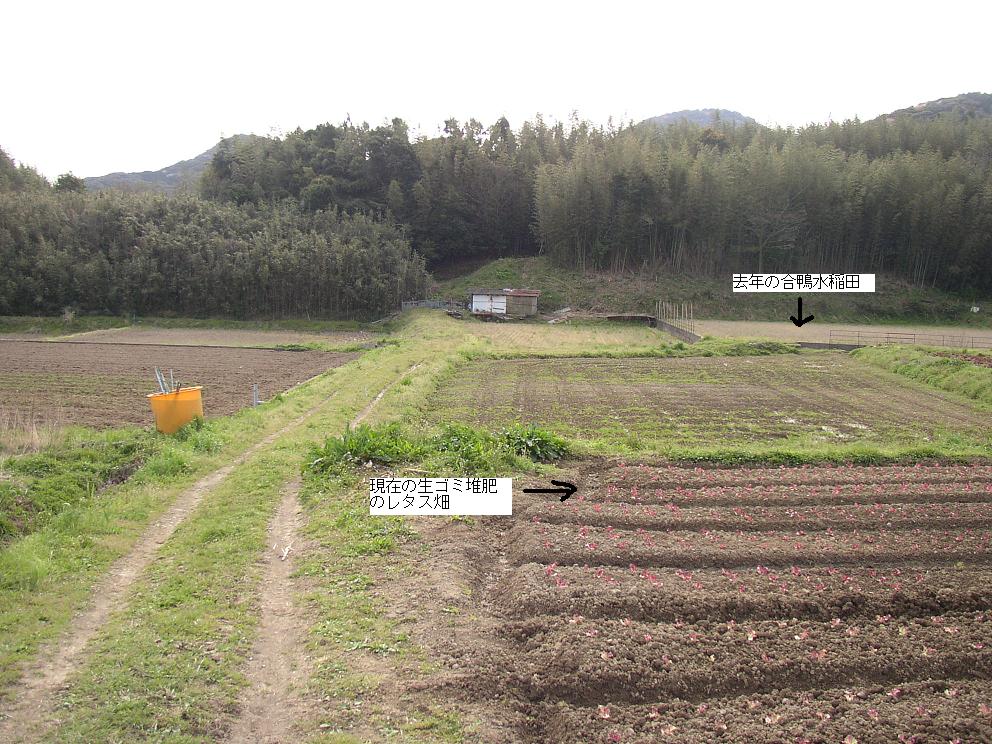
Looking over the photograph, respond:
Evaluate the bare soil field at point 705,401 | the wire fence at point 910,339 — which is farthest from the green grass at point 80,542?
the wire fence at point 910,339

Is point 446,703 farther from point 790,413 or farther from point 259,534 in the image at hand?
point 790,413

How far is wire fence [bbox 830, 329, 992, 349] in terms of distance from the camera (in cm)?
2940

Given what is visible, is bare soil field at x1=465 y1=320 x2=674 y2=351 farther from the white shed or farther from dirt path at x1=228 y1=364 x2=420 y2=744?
dirt path at x1=228 y1=364 x2=420 y2=744

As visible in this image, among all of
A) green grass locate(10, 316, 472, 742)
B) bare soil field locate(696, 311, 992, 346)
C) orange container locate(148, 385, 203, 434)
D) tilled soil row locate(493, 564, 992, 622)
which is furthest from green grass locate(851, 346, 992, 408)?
orange container locate(148, 385, 203, 434)

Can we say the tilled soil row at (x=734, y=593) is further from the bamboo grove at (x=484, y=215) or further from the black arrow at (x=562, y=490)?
the bamboo grove at (x=484, y=215)

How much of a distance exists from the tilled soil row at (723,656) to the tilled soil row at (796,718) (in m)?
0.15

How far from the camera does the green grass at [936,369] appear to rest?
17.3 meters

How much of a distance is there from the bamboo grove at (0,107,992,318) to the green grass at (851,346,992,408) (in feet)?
75.3

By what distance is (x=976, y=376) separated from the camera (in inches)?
704

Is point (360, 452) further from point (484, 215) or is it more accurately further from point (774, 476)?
point (484, 215)

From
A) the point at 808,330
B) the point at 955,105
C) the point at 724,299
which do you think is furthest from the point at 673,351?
the point at 955,105

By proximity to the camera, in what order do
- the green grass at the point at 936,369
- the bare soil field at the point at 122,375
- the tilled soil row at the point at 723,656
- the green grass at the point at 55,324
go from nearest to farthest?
the tilled soil row at the point at 723,656 < the bare soil field at the point at 122,375 < the green grass at the point at 936,369 < the green grass at the point at 55,324

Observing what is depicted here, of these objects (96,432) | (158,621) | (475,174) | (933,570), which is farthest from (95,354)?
(475,174)

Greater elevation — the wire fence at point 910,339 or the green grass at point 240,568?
the green grass at point 240,568
